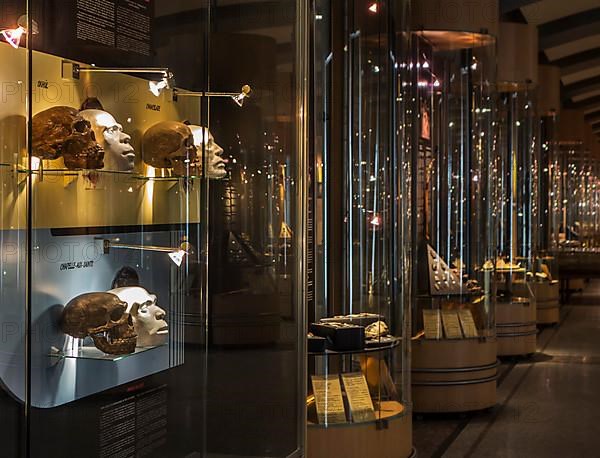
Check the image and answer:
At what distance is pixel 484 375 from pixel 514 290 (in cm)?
321

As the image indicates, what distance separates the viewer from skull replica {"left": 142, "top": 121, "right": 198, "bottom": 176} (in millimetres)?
2895

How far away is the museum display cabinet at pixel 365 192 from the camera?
17.4ft

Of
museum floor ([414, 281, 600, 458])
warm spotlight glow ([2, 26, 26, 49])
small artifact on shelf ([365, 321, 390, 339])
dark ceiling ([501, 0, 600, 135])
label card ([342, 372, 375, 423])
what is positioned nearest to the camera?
warm spotlight glow ([2, 26, 26, 49])

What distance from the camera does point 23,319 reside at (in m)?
2.32

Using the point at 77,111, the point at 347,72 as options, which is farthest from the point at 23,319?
the point at 347,72

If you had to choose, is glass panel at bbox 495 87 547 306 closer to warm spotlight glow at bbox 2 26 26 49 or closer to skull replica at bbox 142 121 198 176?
skull replica at bbox 142 121 198 176

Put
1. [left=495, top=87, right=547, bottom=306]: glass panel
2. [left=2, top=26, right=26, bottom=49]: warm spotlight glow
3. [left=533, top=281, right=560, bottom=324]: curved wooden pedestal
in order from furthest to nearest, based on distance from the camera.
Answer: [left=533, top=281, right=560, bottom=324]: curved wooden pedestal, [left=495, top=87, right=547, bottom=306]: glass panel, [left=2, top=26, right=26, bottom=49]: warm spotlight glow

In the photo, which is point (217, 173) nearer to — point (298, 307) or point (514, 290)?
point (298, 307)

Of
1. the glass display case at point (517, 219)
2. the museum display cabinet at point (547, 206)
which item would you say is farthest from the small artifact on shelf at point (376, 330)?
the museum display cabinet at point (547, 206)

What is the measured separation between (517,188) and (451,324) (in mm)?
4459

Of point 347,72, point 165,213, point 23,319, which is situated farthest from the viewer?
point 347,72

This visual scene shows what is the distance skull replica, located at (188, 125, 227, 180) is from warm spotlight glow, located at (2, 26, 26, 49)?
0.89 metres

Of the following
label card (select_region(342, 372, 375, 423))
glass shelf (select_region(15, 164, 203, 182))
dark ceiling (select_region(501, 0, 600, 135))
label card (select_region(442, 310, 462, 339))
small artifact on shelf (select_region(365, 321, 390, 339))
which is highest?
dark ceiling (select_region(501, 0, 600, 135))

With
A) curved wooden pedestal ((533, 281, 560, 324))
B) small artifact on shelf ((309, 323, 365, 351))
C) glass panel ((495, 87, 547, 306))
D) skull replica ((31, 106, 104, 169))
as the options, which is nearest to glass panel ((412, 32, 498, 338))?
small artifact on shelf ((309, 323, 365, 351))
